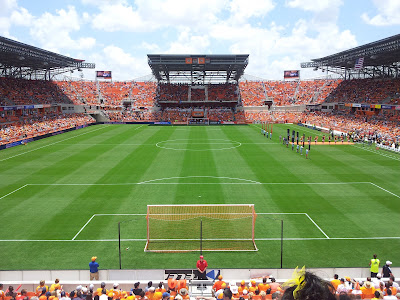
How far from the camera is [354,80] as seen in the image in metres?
78.2

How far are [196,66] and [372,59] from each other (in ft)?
119

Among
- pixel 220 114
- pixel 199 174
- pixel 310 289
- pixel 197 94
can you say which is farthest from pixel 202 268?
pixel 197 94

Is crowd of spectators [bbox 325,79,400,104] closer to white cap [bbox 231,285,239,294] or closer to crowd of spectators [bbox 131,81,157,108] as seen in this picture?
crowd of spectators [bbox 131,81,157,108]

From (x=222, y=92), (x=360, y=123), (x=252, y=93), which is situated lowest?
(x=360, y=123)

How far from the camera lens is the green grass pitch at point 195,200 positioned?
15109mm

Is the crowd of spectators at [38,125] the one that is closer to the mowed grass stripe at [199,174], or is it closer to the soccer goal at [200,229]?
the mowed grass stripe at [199,174]

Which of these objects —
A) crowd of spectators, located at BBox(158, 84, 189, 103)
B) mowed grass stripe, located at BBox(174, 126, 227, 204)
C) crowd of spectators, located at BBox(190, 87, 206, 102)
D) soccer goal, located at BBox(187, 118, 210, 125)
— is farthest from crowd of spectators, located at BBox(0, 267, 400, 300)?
crowd of spectators, located at BBox(190, 87, 206, 102)

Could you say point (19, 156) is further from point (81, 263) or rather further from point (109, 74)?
point (109, 74)

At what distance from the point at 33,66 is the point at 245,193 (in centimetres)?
6349

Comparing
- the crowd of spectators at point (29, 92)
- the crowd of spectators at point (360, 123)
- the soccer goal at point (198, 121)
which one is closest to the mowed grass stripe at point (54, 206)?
the crowd of spectators at point (29, 92)

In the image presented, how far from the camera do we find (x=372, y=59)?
59.9 meters

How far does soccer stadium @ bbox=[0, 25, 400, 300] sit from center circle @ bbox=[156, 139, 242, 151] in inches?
10.6

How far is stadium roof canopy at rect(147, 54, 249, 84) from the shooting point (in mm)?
69625

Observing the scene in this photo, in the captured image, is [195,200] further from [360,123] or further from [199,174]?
[360,123]
